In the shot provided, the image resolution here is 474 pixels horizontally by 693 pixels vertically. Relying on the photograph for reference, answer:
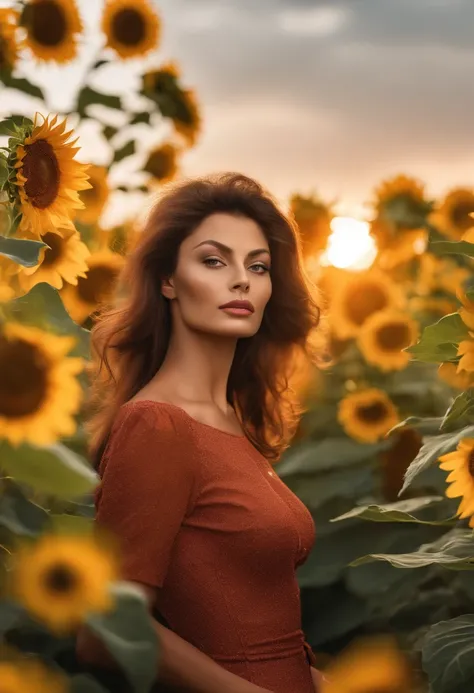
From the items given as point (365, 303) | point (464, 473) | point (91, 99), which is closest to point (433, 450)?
point (464, 473)

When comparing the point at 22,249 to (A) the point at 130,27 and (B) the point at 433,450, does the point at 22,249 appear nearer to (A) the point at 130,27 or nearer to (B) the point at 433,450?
(B) the point at 433,450

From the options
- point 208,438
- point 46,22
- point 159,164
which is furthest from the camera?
point 159,164

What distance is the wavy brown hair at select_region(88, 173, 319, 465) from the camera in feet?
6.63

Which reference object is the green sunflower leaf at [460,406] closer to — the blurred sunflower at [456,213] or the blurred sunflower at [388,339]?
the blurred sunflower at [388,339]

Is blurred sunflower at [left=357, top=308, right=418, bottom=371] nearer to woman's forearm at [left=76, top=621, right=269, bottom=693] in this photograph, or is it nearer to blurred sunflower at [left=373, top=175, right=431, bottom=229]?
blurred sunflower at [left=373, top=175, right=431, bottom=229]

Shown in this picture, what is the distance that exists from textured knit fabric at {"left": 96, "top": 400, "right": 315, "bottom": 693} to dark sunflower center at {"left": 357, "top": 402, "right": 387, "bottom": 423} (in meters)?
1.10

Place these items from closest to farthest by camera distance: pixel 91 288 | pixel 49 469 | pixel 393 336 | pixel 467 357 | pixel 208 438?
pixel 49 469 < pixel 467 357 < pixel 208 438 < pixel 91 288 < pixel 393 336

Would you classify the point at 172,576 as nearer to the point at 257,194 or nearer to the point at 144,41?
the point at 257,194

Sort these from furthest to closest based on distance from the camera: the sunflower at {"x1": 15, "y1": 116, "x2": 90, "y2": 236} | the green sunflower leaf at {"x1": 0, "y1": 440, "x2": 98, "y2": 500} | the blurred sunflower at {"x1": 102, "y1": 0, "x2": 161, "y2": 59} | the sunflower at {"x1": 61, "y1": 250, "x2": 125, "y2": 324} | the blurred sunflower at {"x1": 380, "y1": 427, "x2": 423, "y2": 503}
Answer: the blurred sunflower at {"x1": 102, "y1": 0, "x2": 161, "y2": 59} → the blurred sunflower at {"x1": 380, "y1": 427, "x2": 423, "y2": 503} → the sunflower at {"x1": 61, "y1": 250, "x2": 125, "y2": 324} → the sunflower at {"x1": 15, "y1": 116, "x2": 90, "y2": 236} → the green sunflower leaf at {"x1": 0, "y1": 440, "x2": 98, "y2": 500}

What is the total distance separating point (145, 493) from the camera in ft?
5.51

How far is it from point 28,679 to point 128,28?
8.54 ft

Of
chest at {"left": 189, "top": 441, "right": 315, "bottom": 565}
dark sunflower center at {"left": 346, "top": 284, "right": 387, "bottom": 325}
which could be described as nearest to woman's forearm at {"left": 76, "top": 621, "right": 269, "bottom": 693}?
chest at {"left": 189, "top": 441, "right": 315, "bottom": 565}

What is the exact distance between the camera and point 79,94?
3115 mm

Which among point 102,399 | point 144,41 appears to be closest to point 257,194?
point 102,399
